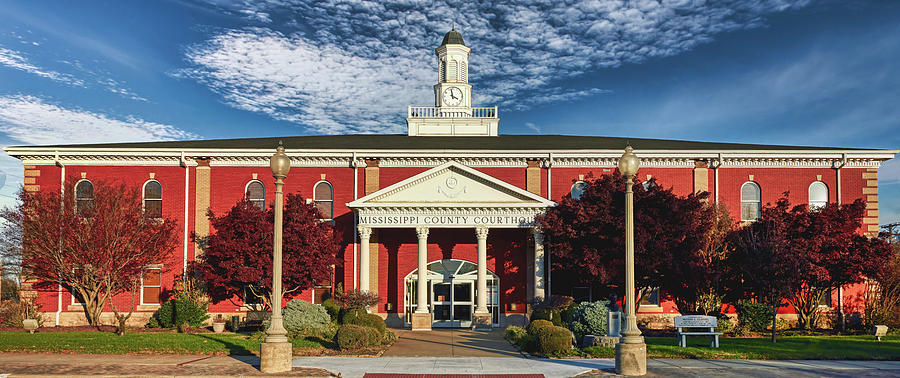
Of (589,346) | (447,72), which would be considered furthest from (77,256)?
(447,72)

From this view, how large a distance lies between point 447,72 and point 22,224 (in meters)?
23.3

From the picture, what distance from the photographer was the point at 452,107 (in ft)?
130

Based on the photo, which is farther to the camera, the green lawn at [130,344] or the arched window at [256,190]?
the arched window at [256,190]

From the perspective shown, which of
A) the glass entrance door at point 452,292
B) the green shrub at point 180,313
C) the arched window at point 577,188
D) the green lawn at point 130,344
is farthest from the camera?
the arched window at point 577,188

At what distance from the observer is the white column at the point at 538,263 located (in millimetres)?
27625

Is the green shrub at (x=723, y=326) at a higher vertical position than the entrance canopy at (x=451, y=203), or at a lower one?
lower

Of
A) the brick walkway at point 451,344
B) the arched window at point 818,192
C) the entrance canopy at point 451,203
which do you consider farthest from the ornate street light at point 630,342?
the arched window at point 818,192

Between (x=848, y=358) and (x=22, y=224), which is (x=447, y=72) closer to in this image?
(x=22, y=224)

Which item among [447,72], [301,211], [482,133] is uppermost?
[447,72]

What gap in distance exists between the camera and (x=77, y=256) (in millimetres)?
25859

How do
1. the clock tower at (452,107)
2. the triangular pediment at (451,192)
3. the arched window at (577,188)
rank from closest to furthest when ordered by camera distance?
the triangular pediment at (451,192)
the arched window at (577,188)
the clock tower at (452,107)

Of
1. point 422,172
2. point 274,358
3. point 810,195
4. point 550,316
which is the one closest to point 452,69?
point 422,172

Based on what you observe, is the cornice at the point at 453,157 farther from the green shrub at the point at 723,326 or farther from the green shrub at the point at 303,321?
the green shrub at the point at 303,321

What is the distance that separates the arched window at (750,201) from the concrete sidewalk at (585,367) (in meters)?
13.5
